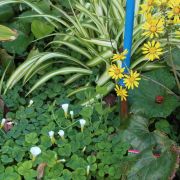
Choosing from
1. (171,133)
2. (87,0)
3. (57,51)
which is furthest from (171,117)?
(87,0)

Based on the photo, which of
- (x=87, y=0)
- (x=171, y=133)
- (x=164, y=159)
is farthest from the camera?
(x=87, y=0)

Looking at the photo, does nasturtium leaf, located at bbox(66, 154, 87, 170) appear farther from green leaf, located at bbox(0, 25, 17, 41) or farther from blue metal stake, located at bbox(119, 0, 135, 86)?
green leaf, located at bbox(0, 25, 17, 41)

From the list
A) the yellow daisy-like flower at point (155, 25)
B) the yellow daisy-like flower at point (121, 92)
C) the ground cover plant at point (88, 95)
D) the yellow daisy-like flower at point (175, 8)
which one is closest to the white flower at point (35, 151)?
the ground cover plant at point (88, 95)

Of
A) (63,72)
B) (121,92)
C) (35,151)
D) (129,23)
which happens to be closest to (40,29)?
(63,72)

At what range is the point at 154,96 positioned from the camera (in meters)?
2.16

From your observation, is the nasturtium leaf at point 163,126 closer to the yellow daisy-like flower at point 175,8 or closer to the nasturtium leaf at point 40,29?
the yellow daisy-like flower at point 175,8

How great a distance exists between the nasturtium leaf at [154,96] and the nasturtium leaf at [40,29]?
25.0 inches

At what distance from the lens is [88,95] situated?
7.47ft

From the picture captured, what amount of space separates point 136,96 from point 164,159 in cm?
39

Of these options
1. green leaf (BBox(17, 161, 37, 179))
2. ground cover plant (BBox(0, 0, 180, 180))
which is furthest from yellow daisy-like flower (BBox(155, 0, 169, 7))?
→ green leaf (BBox(17, 161, 37, 179))

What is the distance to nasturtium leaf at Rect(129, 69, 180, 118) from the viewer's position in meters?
2.08

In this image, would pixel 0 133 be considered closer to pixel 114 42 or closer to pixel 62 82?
pixel 62 82

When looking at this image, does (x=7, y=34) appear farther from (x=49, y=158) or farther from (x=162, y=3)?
(x=162, y=3)

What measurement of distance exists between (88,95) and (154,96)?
1.09 ft
